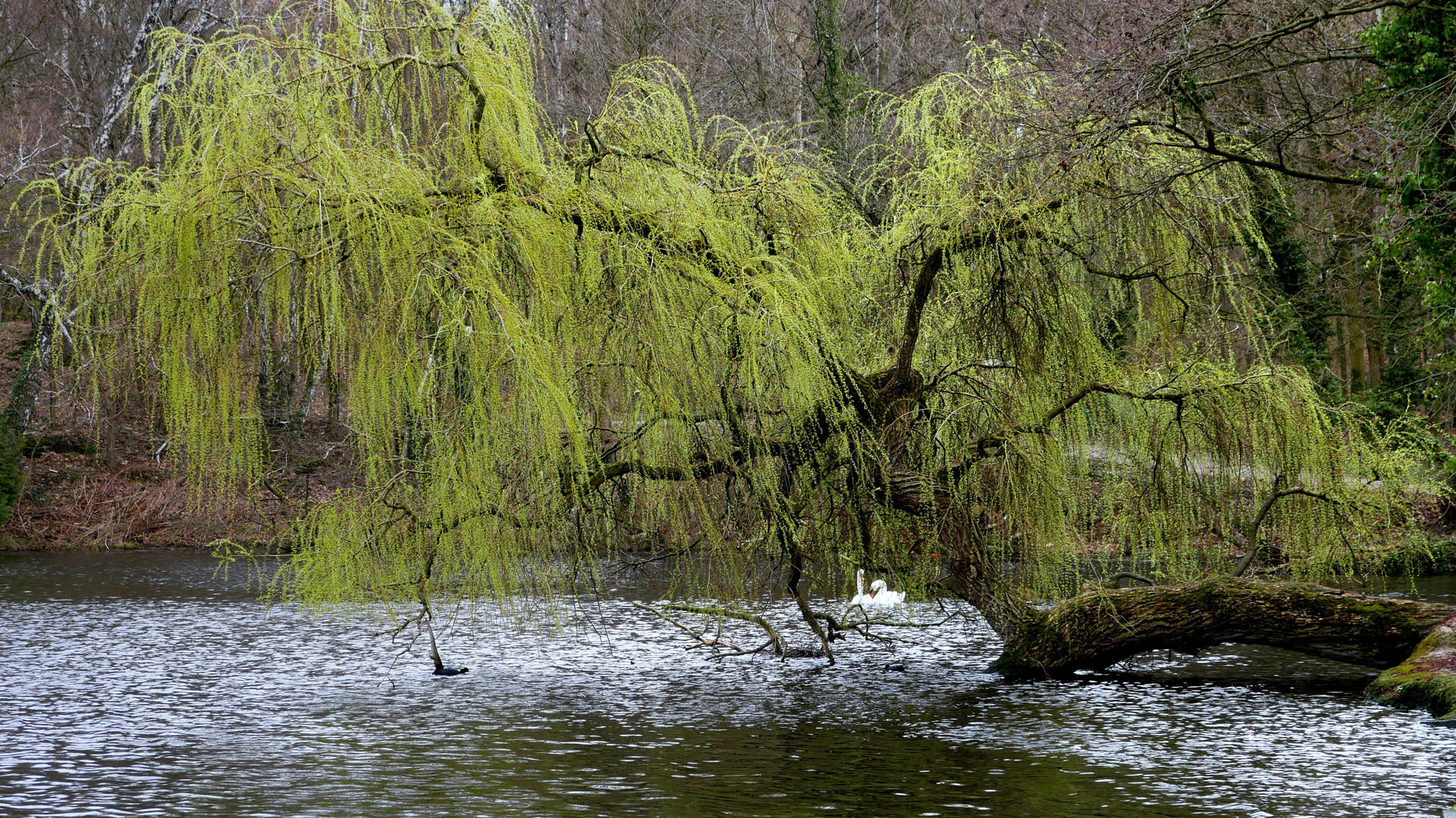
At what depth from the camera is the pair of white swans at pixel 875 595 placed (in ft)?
37.7

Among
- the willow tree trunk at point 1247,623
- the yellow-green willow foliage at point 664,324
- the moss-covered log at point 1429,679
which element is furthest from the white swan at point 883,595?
the moss-covered log at point 1429,679

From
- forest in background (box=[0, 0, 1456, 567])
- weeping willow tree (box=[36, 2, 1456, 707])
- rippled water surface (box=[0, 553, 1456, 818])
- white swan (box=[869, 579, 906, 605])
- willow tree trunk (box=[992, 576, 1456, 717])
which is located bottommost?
rippled water surface (box=[0, 553, 1456, 818])

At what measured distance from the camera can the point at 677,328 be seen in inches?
332

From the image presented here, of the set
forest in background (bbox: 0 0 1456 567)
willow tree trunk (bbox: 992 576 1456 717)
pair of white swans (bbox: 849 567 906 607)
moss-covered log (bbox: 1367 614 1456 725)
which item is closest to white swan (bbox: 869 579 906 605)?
pair of white swans (bbox: 849 567 906 607)

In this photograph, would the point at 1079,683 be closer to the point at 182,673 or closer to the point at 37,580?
the point at 182,673

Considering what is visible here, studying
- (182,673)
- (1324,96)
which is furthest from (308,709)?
(1324,96)

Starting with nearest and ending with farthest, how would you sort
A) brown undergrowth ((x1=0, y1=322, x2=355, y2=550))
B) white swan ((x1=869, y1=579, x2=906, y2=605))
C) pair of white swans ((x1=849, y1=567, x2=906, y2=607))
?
1. pair of white swans ((x1=849, y1=567, x2=906, y2=607))
2. white swan ((x1=869, y1=579, x2=906, y2=605))
3. brown undergrowth ((x1=0, y1=322, x2=355, y2=550))

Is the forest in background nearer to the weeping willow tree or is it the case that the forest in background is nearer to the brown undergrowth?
the brown undergrowth

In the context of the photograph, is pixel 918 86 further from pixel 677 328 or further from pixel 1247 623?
pixel 677 328

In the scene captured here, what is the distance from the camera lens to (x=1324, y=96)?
16.9 metres

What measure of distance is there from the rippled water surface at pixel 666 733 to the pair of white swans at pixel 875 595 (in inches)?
20.1

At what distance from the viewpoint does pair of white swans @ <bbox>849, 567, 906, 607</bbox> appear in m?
11.5

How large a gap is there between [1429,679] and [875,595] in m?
5.13

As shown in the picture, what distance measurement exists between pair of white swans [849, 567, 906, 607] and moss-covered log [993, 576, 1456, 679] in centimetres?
164
